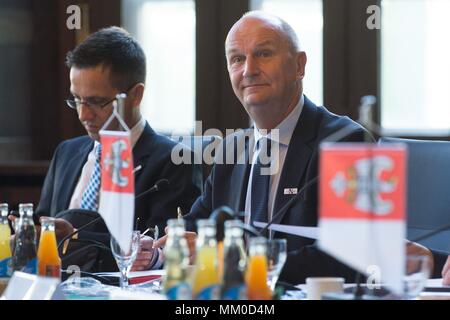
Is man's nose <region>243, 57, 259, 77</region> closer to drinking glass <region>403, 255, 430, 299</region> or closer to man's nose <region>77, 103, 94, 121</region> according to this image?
man's nose <region>77, 103, 94, 121</region>

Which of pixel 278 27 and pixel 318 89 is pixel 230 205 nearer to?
pixel 278 27

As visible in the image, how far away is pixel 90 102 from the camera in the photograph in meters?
3.12

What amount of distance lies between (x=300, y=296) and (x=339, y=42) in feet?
8.11

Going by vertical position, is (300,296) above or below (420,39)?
below

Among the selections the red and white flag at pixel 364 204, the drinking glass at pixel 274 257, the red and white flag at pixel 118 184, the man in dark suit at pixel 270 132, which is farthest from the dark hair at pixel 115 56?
the red and white flag at pixel 364 204

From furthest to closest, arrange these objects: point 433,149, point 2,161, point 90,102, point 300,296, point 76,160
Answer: point 2,161, point 76,160, point 90,102, point 433,149, point 300,296

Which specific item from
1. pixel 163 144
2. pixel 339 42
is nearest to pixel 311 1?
pixel 339 42

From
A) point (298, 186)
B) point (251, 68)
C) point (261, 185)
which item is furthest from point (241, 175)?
point (251, 68)

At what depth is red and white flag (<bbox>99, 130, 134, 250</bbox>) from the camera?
1.83 meters

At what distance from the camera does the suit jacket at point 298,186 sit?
2416mm

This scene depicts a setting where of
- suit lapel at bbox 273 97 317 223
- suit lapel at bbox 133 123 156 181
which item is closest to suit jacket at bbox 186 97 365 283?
suit lapel at bbox 273 97 317 223

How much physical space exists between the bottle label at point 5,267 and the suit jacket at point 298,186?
59 cm

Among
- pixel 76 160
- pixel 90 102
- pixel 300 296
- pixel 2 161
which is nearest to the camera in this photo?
pixel 300 296

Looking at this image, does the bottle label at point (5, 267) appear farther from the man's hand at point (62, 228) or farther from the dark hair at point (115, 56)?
the dark hair at point (115, 56)
